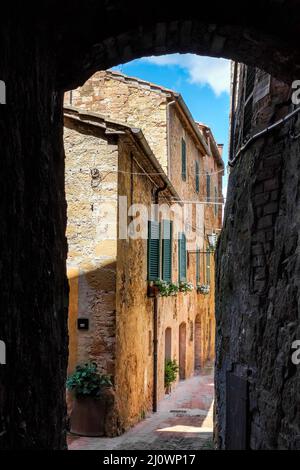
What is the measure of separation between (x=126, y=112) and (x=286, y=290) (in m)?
11.1

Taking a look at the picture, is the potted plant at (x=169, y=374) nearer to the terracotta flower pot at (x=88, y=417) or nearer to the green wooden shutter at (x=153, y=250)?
the green wooden shutter at (x=153, y=250)

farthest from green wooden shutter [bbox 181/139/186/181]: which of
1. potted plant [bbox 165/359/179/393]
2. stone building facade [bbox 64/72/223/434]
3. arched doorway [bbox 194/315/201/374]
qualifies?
potted plant [bbox 165/359/179/393]

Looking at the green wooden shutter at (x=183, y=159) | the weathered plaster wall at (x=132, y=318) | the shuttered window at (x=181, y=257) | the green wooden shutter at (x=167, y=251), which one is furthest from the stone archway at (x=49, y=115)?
the green wooden shutter at (x=183, y=159)

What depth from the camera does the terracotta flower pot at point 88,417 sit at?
28.2ft

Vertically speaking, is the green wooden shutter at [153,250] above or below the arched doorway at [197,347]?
above

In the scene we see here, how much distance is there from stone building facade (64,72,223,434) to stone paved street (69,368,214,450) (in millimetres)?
329

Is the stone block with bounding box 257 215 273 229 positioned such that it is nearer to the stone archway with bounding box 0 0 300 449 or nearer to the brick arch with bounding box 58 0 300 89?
the stone archway with bounding box 0 0 300 449

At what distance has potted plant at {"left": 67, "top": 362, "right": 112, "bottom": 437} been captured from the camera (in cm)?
860

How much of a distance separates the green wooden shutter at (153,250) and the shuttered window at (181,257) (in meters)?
3.03

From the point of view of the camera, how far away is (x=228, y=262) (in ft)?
19.8

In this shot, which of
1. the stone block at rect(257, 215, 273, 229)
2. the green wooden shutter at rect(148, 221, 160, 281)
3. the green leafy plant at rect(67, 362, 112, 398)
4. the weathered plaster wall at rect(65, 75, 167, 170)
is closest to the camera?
the stone block at rect(257, 215, 273, 229)

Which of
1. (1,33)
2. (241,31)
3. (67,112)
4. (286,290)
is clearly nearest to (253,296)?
(286,290)

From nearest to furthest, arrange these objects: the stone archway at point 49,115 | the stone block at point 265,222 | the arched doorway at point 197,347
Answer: the stone archway at point 49,115
the stone block at point 265,222
the arched doorway at point 197,347
